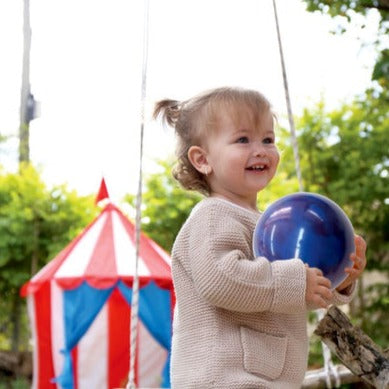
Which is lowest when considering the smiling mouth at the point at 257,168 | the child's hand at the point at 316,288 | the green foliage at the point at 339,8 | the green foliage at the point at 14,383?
the green foliage at the point at 14,383

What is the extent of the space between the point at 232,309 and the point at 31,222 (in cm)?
Result: 610

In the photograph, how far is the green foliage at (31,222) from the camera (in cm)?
749

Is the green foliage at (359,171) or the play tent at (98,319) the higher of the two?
the green foliage at (359,171)

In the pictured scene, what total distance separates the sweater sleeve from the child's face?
0.16 meters

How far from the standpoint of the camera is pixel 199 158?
6.09ft

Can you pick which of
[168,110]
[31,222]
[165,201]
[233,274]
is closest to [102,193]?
[165,201]

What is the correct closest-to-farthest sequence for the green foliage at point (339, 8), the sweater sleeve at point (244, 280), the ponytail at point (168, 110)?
the sweater sleeve at point (244, 280) → the ponytail at point (168, 110) → the green foliage at point (339, 8)

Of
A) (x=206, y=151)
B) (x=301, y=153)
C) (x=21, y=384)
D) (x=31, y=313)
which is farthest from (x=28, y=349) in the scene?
(x=206, y=151)

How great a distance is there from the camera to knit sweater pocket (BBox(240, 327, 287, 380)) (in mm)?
1679

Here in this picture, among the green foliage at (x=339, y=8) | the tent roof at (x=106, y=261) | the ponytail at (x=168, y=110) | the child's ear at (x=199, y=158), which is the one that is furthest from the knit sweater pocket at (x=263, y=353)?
the tent roof at (x=106, y=261)

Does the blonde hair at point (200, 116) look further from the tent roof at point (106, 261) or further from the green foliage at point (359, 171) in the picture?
the green foliage at point (359, 171)

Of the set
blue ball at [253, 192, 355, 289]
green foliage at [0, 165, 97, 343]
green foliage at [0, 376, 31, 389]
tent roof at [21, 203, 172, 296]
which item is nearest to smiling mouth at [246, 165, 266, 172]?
blue ball at [253, 192, 355, 289]

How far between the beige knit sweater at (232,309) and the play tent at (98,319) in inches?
171

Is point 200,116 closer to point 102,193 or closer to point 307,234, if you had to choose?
point 307,234
